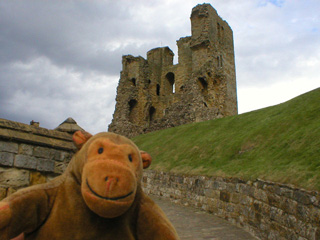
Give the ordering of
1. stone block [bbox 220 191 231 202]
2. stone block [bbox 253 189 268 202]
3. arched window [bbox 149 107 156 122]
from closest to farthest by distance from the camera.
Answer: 1. stone block [bbox 253 189 268 202]
2. stone block [bbox 220 191 231 202]
3. arched window [bbox 149 107 156 122]

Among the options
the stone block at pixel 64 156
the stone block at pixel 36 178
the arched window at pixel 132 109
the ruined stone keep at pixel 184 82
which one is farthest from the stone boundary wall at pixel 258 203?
the arched window at pixel 132 109

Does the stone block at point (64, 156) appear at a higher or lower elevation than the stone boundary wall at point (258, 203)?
higher

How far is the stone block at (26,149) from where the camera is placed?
4.80 metres

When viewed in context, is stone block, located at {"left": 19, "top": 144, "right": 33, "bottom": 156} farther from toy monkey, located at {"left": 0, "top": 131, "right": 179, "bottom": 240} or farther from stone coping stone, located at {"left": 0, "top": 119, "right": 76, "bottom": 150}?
toy monkey, located at {"left": 0, "top": 131, "right": 179, "bottom": 240}

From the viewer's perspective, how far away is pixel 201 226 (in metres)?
6.71

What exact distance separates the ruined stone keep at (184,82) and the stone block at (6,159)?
675 inches

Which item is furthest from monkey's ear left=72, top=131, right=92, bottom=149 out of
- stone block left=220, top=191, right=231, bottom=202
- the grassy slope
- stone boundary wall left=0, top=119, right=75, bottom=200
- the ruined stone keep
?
the ruined stone keep

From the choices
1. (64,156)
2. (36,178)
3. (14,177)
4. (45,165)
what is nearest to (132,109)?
(64,156)

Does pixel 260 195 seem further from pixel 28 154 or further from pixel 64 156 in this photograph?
pixel 28 154

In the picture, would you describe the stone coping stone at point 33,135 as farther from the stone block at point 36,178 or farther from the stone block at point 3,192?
the stone block at point 3,192

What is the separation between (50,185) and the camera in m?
2.24

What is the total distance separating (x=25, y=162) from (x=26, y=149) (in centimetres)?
23

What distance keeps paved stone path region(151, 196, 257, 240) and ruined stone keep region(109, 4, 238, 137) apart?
13.2m

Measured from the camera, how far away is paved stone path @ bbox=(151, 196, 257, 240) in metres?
5.81
